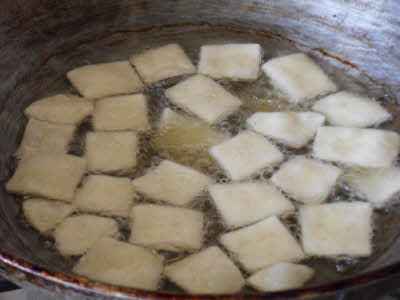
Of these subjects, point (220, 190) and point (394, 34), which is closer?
point (220, 190)

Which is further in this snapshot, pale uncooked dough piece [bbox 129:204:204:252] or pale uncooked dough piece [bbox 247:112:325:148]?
pale uncooked dough piece [bbox 247:112:325:148]

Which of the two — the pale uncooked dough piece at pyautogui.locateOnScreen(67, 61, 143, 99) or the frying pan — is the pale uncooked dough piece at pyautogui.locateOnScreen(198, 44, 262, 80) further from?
the pale uncooked dough piece at pyautogui.locateOnScreen(67, 61, 143, 99)

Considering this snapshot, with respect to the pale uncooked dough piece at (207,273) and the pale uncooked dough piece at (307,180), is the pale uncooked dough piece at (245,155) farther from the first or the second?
the pale uncooked dough piece at (207,273)

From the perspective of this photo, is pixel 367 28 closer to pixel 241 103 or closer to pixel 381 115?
pixel 381 115

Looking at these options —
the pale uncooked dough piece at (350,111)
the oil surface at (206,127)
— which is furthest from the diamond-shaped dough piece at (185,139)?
the pale uncooked dough piece at (350,111)

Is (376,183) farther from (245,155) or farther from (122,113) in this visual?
(122,113)

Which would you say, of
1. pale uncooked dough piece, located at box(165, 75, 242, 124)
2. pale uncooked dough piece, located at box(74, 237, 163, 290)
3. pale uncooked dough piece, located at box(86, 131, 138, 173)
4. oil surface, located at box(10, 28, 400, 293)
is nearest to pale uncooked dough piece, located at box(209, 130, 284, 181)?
oil surface, located at box(10, 28, 400, 293)

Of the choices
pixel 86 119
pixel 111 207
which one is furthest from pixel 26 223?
pixel 86 119
